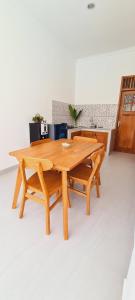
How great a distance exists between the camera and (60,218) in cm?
166

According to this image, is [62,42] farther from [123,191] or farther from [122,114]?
[123,191]

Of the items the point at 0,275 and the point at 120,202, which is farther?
the point at 120,202

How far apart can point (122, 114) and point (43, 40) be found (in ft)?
9.00

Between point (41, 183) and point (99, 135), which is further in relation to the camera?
point (99, 135)

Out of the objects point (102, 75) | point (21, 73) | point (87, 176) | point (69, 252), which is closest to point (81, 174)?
point (87, 176)

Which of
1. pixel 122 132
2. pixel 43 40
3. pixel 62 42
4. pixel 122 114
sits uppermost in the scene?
pixel 62 42

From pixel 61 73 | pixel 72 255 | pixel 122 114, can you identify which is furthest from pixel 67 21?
pixel 72 255

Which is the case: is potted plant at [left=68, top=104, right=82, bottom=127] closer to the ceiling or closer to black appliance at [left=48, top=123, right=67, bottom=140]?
black appliance at [left=48, top=123, right=67, bottom=140]

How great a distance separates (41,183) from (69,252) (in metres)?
0.64

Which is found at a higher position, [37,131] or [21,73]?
[21,73]

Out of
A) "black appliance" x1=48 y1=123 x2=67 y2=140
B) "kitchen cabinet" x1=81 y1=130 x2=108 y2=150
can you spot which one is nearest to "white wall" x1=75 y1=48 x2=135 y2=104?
"kitchen cabinet" x1=81 y1=130 x2=108 y2=150

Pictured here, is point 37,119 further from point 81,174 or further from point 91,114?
point 91,114

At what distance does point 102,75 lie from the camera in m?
4.21

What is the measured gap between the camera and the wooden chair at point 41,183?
1290 mm
